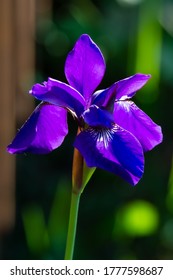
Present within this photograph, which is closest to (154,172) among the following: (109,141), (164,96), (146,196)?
(146,196)

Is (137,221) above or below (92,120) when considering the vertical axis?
below

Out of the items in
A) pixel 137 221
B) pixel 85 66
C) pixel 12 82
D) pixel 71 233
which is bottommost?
pixel 137 221

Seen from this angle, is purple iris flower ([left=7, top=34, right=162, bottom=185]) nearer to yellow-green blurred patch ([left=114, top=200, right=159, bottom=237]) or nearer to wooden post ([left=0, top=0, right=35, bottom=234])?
yellow-green blurred patch ([left=114, top=200, right=159, bottom=237])

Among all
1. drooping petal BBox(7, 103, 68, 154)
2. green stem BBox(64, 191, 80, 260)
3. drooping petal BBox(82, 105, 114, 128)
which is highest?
drooping petal BBox(82, 105, 114, 128)

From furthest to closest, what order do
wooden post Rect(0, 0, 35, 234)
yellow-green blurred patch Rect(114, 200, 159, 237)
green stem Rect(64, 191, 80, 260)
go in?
wooden post Rect(0, 0, 35, 234) < yellow-green blurred patch Rect(114, 200, 159, 237) < green stem Rect(64, 191, 80, 260)

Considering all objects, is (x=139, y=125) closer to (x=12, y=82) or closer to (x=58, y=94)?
(x=58, y=94)

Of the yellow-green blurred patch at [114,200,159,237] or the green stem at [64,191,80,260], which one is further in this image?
the yellow-green blurred patch at [114,200,159,237]

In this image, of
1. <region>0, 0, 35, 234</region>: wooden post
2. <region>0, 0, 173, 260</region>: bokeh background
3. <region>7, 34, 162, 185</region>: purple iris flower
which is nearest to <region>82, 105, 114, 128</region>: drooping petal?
<region>7, 34, 162, 185</region>: purple iris flower

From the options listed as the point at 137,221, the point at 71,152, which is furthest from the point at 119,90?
the point at 71,152

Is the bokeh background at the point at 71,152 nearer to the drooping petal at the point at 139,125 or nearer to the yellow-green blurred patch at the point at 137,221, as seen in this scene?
the yellow-green blurred patch at the point at 137,221
